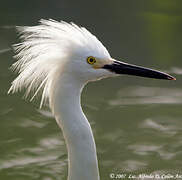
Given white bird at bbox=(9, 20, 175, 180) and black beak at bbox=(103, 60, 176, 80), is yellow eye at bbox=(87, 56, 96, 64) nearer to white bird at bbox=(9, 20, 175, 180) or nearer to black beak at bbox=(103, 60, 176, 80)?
white bird at bbox=(9, 20, 175, 180)

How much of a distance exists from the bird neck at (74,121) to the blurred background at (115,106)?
1.64 metres

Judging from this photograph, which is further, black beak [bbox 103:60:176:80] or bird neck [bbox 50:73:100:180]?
black beak [bbox 103:60:176:80]

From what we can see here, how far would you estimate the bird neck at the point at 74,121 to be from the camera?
350 cm

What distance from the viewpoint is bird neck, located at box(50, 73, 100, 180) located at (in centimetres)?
350

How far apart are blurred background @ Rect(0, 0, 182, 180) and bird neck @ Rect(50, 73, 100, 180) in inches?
64.4

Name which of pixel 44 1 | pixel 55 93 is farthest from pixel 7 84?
pixel 55 93

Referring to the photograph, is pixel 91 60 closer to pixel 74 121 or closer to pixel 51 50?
pixel 51 50

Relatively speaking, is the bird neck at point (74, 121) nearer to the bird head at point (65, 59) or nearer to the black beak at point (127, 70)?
the bird head at point (65, 59)

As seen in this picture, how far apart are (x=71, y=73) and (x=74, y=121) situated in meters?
0.34
